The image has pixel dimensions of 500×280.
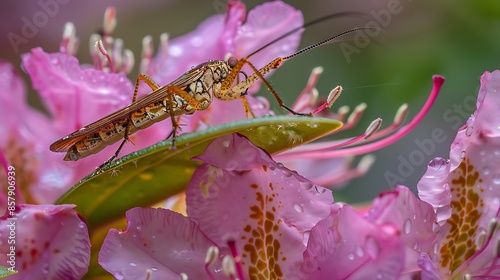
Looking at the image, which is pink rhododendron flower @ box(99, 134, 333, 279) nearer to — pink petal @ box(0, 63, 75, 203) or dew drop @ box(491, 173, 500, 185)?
dew drop @ box(491, 173, 500, 185)

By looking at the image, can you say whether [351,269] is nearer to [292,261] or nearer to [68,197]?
[292,261]

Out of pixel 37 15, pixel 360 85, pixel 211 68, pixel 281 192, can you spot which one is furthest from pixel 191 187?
pixel 37 15

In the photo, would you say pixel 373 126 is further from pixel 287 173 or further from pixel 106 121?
pixel 106 121

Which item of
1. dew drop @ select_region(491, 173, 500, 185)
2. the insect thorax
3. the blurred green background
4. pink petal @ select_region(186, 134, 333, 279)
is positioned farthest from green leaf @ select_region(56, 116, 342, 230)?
the blurred green background

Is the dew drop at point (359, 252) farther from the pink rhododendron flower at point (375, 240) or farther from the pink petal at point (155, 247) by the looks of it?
the pink petal at point (155, 247)

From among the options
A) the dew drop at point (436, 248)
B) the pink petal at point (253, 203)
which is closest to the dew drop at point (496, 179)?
the dew drop at point (436, 248)
